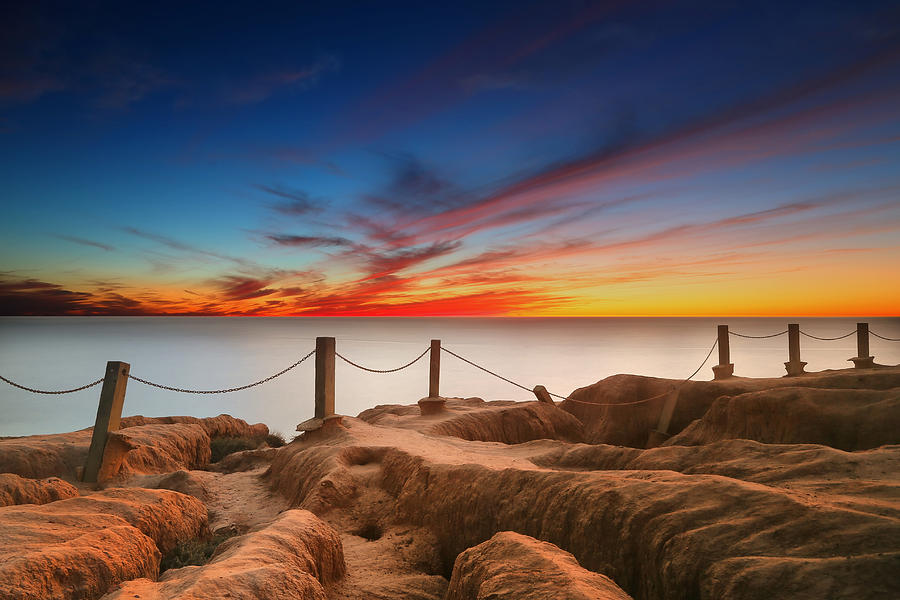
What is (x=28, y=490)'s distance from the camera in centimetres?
595

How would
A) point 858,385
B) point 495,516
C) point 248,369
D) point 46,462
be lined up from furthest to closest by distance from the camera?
1. point 248,369
2. point 858,385
3. point 46,462
4. point 495,516

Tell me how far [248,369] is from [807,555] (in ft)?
155

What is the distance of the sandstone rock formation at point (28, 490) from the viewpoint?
5719 mm

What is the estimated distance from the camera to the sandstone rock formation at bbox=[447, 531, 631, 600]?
2645mm

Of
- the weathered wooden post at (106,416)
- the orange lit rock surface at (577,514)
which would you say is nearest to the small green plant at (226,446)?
the orange lit rock surface at (577,514)

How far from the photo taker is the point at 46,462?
809 centimetres

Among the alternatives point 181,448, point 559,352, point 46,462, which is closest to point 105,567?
point 46,462

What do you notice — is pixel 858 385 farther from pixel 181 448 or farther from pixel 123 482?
pixel 181 448

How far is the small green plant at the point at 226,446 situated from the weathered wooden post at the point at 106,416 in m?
4.44

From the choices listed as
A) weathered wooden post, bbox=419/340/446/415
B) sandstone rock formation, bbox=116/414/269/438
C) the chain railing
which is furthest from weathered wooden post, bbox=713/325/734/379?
sandstone rock formation, bbox=116/414/269/438

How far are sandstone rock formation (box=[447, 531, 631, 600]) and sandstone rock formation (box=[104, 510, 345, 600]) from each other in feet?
3.91

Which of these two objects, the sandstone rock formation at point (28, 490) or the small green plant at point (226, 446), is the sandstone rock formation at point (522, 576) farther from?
the small green plant at point (226, 446)

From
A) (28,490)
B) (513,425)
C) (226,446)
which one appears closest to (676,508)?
(28,490)

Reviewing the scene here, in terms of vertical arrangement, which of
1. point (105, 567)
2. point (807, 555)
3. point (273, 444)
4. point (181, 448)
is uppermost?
point (807, 555)
